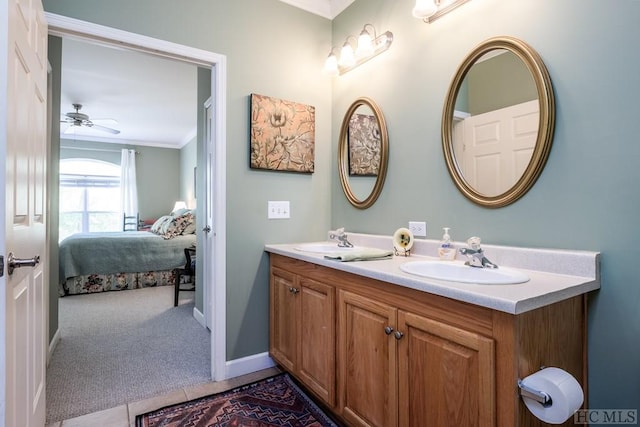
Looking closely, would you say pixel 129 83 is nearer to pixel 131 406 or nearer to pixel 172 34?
pixel 172 34

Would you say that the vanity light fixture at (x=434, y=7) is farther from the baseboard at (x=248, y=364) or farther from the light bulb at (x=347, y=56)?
the baseboard at (x=248, y=364)

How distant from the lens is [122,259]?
4.46m

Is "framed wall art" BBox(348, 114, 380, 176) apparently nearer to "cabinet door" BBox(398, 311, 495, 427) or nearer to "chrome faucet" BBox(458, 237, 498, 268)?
"chrome faucet" BBox(458, 237, 498, 268)

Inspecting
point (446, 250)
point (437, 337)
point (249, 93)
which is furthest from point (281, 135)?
point (437, 337)

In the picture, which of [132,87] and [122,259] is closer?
[132,87]

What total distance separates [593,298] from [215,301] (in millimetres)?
1915

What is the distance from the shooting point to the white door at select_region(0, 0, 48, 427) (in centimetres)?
94

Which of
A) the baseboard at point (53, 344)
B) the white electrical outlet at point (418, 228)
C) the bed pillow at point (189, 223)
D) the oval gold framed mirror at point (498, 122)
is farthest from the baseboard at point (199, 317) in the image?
the oval gold framed mirror at point (498, 122)

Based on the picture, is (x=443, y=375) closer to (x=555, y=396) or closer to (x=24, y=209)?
(x=555, y=396)

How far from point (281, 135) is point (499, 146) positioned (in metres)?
1.37

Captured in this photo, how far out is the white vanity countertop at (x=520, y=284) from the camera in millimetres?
948

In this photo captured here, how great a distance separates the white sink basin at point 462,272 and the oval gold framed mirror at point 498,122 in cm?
32

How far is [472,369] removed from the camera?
103 centimetres

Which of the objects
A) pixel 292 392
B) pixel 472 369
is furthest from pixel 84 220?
pixel 472 369
